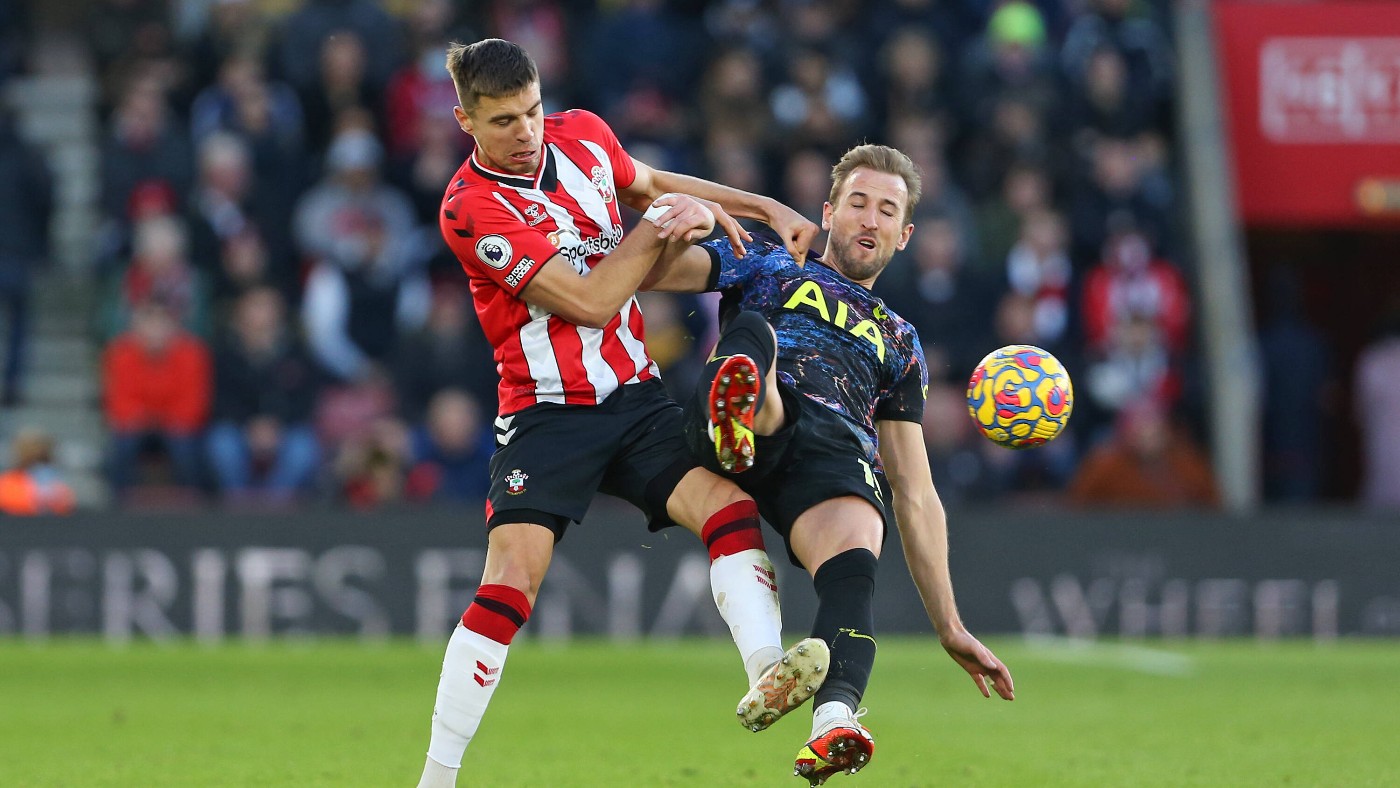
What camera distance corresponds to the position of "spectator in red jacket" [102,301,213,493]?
44.8 ft

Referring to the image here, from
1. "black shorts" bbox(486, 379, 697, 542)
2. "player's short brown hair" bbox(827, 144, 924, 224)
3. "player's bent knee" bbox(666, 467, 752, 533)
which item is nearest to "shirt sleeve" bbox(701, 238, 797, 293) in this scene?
"player's short brown hair" bbox(827, 144, 924, 224)

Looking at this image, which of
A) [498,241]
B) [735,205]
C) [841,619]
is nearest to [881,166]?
[735,205]

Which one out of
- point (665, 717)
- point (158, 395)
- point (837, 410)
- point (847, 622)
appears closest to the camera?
point (847, 622)

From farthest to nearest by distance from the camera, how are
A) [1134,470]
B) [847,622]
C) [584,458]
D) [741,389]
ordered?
[1134,470]
[584,458]
[847,622]
[741,389]

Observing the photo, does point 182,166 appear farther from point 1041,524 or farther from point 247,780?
point 247,780

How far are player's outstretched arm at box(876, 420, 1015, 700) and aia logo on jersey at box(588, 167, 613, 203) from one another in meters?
1.12

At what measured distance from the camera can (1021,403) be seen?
619 cm

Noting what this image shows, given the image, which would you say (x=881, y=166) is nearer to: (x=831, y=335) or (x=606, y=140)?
(x=831, y=335)

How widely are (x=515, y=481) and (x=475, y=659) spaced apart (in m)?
A: 0.53

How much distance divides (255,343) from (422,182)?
1753 mm

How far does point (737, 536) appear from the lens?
19.3 feet

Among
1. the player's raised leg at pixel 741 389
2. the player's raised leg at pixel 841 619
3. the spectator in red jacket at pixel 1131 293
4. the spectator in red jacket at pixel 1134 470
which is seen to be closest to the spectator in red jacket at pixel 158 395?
the spectator in red jacket at pixel 1134 470

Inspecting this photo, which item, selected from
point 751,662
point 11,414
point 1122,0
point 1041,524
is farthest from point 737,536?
point 1122,0

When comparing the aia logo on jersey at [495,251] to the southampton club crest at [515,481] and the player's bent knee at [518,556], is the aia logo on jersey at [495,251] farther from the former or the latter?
the player's bent knee at [518,556]
